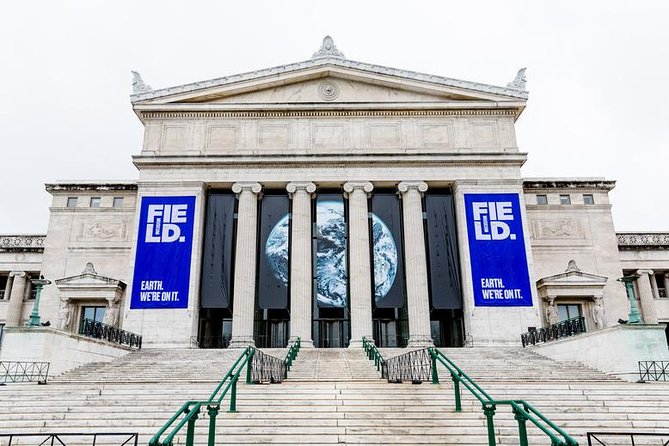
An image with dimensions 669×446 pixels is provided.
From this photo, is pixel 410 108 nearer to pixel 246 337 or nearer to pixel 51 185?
pixel 246 337

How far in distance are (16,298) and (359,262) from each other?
77.5ft

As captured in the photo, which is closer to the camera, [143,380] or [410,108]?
[143,380]

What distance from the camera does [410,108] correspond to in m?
35.2

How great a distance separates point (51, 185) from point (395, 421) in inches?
1299

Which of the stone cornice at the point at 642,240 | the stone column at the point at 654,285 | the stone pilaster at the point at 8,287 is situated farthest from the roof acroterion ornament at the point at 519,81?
the stone pilaster at the point at 8,287

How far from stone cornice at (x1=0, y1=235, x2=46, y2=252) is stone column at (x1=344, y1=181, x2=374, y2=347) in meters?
22.1

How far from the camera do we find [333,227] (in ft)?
109

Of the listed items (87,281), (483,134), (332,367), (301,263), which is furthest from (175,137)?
(332,367)

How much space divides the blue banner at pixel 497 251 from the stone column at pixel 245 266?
12.8 metres

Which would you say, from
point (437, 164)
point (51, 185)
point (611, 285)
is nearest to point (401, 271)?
point (437, 164)

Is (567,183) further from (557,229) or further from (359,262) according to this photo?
(359,262)

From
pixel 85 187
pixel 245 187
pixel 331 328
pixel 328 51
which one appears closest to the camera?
pixel 331 328

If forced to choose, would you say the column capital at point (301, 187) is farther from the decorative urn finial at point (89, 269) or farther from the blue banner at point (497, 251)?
the decorative urn finial at point (89, 269)

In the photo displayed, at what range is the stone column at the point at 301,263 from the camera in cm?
3130
